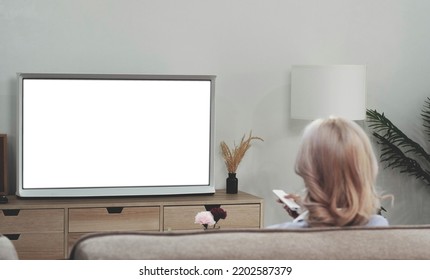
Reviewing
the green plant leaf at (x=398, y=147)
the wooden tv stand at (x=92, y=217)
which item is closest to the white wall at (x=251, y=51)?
the green plant leaf at (x=398, y=147)

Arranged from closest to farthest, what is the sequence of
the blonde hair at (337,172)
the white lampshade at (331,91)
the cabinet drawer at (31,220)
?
the blonde hair at (337,172) < the cabinet drawer at (31,220) < the white lampshade at (331,91)

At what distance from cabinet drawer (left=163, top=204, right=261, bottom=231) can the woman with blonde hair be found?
2.78 meters

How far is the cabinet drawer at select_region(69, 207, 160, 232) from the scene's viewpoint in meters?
4.74

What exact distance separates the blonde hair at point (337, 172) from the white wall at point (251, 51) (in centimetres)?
325

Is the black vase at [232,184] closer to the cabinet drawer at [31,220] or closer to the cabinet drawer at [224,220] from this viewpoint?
the cabinet drawer at [224,220]

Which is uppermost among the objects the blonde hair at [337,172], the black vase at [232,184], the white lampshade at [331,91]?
the white lampshade at [331,91]

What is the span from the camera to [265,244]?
187cm

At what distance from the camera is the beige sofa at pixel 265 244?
5.98ft

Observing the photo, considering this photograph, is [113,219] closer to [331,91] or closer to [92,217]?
[92,217]

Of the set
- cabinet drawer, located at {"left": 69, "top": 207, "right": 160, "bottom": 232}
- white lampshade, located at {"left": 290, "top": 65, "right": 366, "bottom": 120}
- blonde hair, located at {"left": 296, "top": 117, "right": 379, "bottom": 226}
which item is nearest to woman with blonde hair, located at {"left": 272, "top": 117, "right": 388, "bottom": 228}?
blonde hair, located at {"left": 296, "top": 117, "right": 379, "bottom": 226}

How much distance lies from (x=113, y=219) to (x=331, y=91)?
158cm

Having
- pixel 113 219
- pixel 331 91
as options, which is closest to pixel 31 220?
pixel 113 219

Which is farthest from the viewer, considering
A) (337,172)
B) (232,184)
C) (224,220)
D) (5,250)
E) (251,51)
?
(251,51)

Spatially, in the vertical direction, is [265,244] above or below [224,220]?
above
